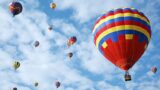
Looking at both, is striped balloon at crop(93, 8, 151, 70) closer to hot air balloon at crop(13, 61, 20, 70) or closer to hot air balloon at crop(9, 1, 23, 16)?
hot air balloon at crop(9, 1, 23, 16)

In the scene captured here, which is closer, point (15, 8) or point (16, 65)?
point (15, 8)

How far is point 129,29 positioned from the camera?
47.3 metres

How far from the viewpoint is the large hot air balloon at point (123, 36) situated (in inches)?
1853

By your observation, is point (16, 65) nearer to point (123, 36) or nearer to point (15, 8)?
point (15, 8)

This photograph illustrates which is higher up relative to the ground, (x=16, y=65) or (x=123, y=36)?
(x=16, y=65)

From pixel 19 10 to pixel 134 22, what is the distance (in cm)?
1582

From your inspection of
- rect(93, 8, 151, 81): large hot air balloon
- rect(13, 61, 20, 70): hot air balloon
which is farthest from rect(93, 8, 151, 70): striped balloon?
rect(13, 61, 20, 70): hot air balloon

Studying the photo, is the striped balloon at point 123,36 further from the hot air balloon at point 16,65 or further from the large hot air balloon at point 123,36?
the hot air balloon at point 16,65

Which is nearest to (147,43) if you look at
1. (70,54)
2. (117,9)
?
(117,9)

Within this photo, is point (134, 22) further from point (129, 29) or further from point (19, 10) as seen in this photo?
point (19, 10)

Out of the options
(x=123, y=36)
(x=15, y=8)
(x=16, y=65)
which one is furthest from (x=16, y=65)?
(x=123, y=36)

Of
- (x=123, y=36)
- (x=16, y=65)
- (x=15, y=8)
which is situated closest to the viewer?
(x=123, y=36)

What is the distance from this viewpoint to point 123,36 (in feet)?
155

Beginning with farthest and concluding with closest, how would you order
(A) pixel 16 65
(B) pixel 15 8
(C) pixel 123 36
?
(A) pixel 16 65
(B) pixel 15 8
(C) pixel 123 36
